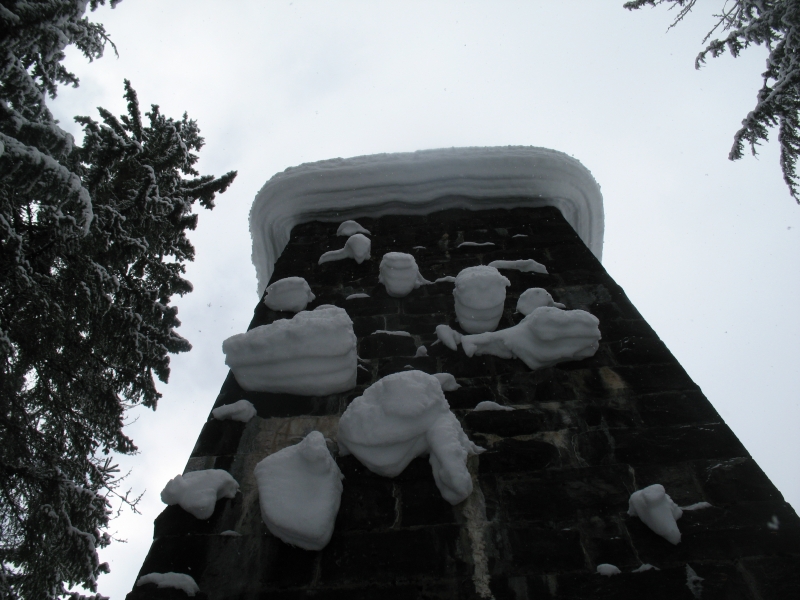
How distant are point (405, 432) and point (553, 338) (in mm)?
799

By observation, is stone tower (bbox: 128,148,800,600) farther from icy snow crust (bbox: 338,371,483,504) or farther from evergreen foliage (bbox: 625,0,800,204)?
evergreen foliage (bbox: 625,0,800,204)

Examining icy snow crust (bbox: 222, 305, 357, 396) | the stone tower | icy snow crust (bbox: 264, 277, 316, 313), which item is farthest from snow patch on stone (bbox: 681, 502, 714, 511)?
icy snow crust (bbox: 264, 277, 316, 313)

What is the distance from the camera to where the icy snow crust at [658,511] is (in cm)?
158

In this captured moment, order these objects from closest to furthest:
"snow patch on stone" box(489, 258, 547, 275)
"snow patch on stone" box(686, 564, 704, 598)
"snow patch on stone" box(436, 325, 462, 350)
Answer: "snow patch on stone" box(686, 564, 704, 598), "snow patch on stone" box(436, 325, 462, 350), "snow patch on stone" box(489, 258, 547, 275)

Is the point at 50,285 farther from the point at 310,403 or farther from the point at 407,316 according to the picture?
the point at 407,316

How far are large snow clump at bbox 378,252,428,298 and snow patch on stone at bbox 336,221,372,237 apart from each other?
0.67 m

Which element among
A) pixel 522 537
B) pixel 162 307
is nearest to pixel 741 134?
pixel 522 537

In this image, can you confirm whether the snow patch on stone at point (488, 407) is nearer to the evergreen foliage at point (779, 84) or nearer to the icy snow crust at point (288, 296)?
the icy snow crust at point (288, 296)

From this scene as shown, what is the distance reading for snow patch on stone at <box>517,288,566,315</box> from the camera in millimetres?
2639

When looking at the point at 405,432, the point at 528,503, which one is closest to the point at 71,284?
the point at 405,432

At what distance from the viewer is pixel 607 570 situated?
152cm

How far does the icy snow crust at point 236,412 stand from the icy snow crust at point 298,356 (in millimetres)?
101

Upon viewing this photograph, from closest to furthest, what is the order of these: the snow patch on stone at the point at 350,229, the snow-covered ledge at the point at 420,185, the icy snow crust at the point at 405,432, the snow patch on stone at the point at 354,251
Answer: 1. the icy snow crust at the point at 405,432
2. the snow patch on stone at the point at 354,251
3. the snow patch on stone at the point at 350,229
4. the snow-covered ledge at the point at 420,185

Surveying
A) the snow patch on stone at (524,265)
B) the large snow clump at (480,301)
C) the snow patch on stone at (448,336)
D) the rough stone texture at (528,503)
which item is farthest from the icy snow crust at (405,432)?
the snow patch on stone at (524,265)
